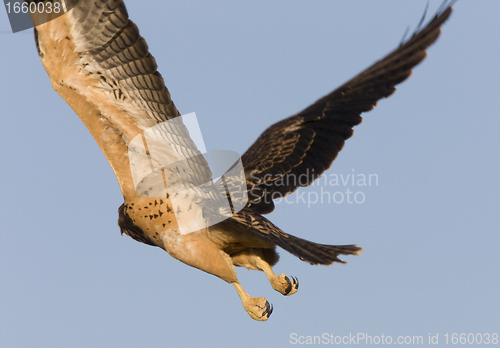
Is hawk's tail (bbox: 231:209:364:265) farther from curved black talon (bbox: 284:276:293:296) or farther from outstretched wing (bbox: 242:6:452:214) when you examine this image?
outstretched wing (bbox: 242:6:452:214)

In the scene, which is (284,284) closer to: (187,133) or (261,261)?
(261,261)

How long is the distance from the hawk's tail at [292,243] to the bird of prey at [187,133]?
0.05 feet

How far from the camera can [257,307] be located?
5.70 meters

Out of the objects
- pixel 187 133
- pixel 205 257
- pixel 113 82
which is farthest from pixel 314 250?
pixel 113 82

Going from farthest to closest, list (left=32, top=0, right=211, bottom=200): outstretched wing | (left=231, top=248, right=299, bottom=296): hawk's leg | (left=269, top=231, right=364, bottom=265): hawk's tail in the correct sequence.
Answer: (left=231, top=248, right=299, bottom=296): hawk's leg < (left=269, top=231, right=364, bottom=265): hawk's tail < (left=32, top=0, right=211, bottom=200): outstretched wing

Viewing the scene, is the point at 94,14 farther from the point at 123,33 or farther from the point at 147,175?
the point at 147,175

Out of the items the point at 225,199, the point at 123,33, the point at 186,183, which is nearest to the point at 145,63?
the point at 123,33

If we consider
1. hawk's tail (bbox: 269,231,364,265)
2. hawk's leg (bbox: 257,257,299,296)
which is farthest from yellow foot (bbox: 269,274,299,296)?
hawk's tail (bbox: 269,231,364,265)

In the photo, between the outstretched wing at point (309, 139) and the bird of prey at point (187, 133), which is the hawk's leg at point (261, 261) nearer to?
the bird of prey at point (187, 133)

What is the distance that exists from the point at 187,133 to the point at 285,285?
1.93 meters

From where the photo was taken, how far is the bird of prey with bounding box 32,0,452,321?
15.6ft

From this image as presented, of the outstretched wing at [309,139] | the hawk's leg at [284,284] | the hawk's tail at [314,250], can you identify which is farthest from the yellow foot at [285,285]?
the outstretched wing at [309,139]

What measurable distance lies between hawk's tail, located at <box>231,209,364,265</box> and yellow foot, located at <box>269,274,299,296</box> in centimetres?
45

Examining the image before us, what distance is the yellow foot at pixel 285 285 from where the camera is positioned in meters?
5.73
